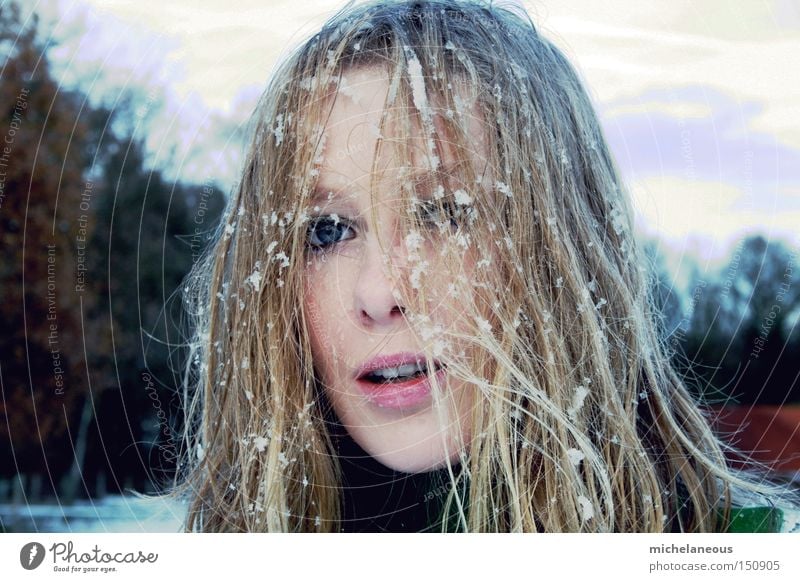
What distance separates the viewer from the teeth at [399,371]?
92cm

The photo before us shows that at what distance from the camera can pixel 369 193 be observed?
88 cm

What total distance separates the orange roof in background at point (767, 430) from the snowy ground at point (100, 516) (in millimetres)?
788

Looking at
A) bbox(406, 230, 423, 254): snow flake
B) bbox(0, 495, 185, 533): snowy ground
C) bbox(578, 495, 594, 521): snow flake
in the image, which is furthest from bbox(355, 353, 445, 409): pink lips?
bbox(0, 495, 185, 533): snowy ground

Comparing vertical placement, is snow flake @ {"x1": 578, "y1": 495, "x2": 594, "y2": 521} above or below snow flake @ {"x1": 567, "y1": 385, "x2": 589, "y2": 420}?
below

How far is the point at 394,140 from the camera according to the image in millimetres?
888

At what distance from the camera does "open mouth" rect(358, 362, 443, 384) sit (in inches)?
36.4

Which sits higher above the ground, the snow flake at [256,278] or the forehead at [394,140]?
the forehead at [394,140]

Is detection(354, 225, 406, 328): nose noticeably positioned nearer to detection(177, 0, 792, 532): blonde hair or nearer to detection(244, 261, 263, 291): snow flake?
detection(177, 0, 792, 532): blonde hair

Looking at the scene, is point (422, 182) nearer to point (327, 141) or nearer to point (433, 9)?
point (327, 141)

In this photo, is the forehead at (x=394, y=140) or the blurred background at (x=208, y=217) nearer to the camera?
the forehead at (x=394, y=140)

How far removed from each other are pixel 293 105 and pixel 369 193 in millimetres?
174

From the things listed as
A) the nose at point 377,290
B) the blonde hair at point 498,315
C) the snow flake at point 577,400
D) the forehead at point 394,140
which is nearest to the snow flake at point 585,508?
the blonde hair at point 498,315
